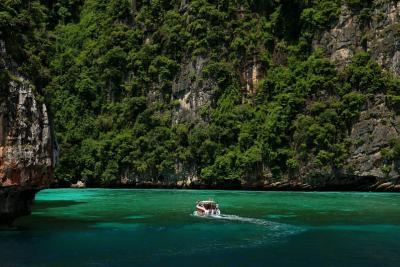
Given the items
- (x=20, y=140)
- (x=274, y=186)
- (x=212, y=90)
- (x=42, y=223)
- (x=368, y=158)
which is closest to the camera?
(x=20, y=140)

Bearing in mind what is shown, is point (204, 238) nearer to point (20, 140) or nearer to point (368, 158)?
point (20, 140)

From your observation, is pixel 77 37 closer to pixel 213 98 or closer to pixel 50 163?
pixel 213 98

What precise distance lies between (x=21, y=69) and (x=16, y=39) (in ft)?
6.02

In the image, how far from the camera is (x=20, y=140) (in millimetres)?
21547

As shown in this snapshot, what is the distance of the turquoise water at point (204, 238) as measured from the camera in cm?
1781

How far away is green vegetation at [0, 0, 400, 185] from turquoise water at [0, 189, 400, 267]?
3023cm

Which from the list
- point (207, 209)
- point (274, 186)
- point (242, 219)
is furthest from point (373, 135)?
point (242, 219)

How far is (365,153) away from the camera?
5850 cm

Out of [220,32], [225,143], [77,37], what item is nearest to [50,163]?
[225,143]

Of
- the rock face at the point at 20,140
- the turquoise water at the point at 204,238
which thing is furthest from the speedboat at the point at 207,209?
the rock face at the point at 20,140

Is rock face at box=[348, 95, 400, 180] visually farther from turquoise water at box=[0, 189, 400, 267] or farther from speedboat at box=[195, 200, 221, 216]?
speedboat at box=[195, 200, 221, 216]

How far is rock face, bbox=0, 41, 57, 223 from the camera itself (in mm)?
21000

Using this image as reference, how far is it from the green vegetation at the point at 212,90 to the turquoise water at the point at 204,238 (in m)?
30.2

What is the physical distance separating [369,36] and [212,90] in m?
22.5
